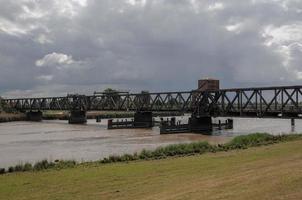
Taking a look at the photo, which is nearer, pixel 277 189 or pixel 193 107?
pixel 277 189

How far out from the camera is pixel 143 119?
358 ft

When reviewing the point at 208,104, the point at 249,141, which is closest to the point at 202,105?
the point at 208,104

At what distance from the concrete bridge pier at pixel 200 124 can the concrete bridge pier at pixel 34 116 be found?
73.5m

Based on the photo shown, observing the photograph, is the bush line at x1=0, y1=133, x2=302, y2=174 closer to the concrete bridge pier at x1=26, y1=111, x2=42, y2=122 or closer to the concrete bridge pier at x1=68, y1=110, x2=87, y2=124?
the concrete bridge pier at x1=68, y1=110, x2=87, y2=124

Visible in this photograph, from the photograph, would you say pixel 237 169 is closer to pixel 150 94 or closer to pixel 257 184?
pixel 257 184

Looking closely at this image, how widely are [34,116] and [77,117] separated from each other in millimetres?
27458

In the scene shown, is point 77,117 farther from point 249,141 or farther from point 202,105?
point 249,141

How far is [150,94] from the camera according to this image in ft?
376

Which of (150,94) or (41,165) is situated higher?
(150,94)

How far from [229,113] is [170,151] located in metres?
59.2

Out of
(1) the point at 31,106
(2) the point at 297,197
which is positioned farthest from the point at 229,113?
(1) the point at 31,106

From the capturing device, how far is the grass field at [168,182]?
14.8 metres

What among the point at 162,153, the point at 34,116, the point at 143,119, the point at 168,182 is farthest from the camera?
the point at 34,116

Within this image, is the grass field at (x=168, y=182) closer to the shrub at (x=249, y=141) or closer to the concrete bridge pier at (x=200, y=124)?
the shrub at (x=249, y=141)
